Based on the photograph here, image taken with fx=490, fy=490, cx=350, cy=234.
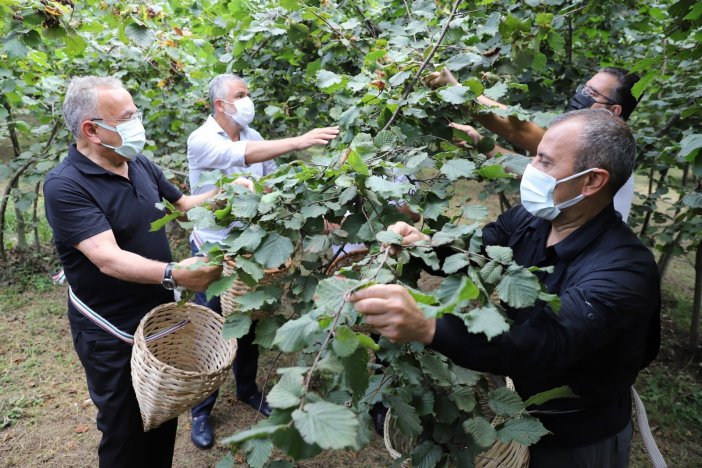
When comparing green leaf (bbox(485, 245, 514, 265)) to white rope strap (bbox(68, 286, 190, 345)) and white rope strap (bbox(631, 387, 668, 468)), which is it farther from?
white rope strap (bbox(68, 286, 190, 345))

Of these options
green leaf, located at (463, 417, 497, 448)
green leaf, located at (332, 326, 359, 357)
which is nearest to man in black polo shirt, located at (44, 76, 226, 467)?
green leaf, located at (332, 326, 359, 357)

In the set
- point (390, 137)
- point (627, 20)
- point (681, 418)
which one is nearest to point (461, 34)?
point (390, 137)

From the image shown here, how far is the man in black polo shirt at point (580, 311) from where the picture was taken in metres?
1.27

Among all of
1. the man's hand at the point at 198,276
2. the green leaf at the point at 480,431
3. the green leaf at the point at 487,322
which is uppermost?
the green leaf at the point at 487,322

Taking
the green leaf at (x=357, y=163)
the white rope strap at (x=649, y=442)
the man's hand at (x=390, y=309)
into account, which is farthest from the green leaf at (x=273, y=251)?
the white rope strap at (x=649, y=442)

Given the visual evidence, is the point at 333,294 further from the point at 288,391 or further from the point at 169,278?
the point at 169,278

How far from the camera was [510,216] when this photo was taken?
6.69ft

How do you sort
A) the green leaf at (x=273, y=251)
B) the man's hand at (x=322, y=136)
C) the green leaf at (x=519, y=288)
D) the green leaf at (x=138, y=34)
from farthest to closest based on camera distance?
the green leaf at (x=138, y=34) < the man's hand at (x=322, y=136) < the green leaf at (x=273, y=251) < the green leaf at (x=519, y=288)

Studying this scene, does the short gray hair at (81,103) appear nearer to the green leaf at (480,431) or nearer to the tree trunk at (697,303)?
the green leaf at (480,431)

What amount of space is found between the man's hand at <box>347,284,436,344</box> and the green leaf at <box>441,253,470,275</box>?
17 cm

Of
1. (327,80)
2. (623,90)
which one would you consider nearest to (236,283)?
(327,80)

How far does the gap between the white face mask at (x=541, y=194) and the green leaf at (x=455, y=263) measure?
0.54 metres

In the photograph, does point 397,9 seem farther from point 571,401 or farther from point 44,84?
point 44,84

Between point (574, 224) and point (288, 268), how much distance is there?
108 centimetres
